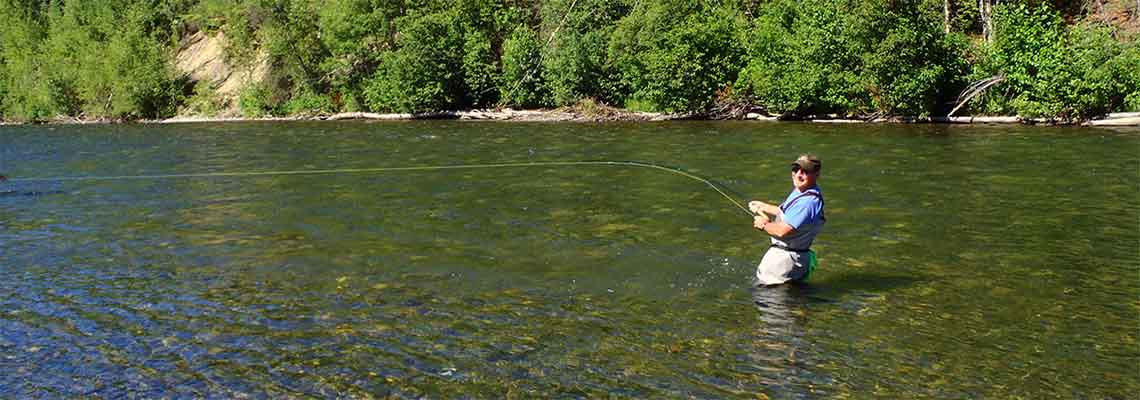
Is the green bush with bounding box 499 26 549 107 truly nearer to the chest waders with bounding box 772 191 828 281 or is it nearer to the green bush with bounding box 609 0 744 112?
the green bush with bounding box 609 0 744 112

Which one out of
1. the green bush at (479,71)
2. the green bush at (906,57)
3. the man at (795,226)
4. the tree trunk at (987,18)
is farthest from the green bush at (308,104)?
the man at (795,226)

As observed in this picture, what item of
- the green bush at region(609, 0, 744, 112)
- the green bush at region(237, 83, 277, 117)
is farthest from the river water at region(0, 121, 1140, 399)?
the green bush at region(237, 83, 277, 117)

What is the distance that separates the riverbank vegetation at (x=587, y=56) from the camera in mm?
26625

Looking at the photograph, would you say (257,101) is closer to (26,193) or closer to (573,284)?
(26,193)

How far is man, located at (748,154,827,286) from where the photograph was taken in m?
8.56

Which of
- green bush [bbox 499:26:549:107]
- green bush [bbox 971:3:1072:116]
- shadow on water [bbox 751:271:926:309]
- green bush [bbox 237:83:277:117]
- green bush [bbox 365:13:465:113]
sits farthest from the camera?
green bush [bbox 237:83:277:117]

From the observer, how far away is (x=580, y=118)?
3356 centimetres

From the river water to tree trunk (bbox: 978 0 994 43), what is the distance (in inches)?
432

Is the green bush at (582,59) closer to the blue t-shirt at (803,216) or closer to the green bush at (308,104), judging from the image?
the green bush at (308,104)

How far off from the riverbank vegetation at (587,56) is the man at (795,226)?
62.8 ft

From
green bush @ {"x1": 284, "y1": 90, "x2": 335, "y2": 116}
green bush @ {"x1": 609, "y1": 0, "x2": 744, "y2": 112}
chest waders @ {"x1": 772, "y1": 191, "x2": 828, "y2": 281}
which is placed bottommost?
chest waders @ {"x1": 772, "y1": 191, "x2": 828, "y2": 281}

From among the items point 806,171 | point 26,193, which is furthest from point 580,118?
→ point 806,171

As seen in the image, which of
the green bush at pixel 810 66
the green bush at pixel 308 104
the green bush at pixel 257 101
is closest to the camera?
the green bush at pixel 810 66

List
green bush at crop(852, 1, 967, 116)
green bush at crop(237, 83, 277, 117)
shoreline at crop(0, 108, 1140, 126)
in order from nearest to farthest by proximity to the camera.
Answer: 1. shoreline at crop(0, 108, 1140, 126)
2. green bush at crop(852, 1, 967, 116)
3. green bush at crop(237, 83, 277, 117)
